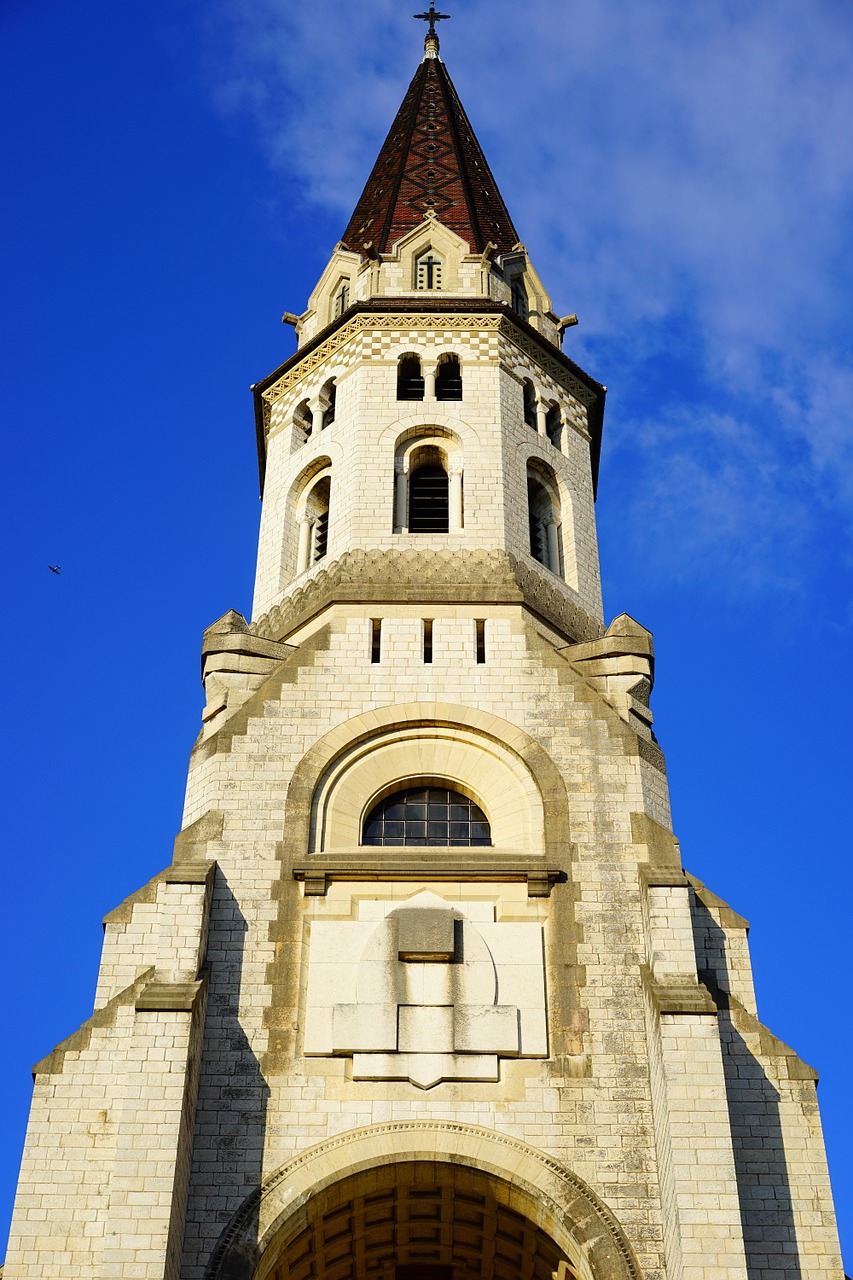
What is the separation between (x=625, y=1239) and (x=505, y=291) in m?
22.6

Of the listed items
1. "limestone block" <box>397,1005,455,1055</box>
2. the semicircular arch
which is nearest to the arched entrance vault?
"limestone block" <box>397,1005,455,1055</box>

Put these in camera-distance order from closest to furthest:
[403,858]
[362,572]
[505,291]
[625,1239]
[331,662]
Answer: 1. [625,1239]
2. [403,858]
3. [331,662]
4. [362,572]
5. [505,291]

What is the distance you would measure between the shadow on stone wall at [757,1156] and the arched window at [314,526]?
41.3 ft

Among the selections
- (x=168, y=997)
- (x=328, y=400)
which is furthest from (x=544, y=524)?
(x=168, y=997)

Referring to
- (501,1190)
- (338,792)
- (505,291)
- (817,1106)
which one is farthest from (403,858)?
(505,291)

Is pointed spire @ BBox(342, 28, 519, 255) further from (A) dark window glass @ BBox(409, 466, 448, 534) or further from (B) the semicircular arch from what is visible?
(B) the semicircular arch

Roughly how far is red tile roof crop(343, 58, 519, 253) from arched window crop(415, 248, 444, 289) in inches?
35.4

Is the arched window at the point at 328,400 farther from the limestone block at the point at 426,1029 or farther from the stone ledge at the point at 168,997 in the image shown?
the stone ledge at the point at 168,997

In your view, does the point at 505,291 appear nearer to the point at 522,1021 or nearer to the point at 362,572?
the point at 362,572

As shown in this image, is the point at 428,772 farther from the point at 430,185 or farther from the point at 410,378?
the point at 430,185

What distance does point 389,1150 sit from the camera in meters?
23.4

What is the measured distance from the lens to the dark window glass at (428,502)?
3381 centimetres

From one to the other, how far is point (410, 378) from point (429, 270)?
13.6 feet

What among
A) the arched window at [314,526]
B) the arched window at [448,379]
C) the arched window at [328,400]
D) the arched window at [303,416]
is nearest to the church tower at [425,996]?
the arched window at [314,526]
